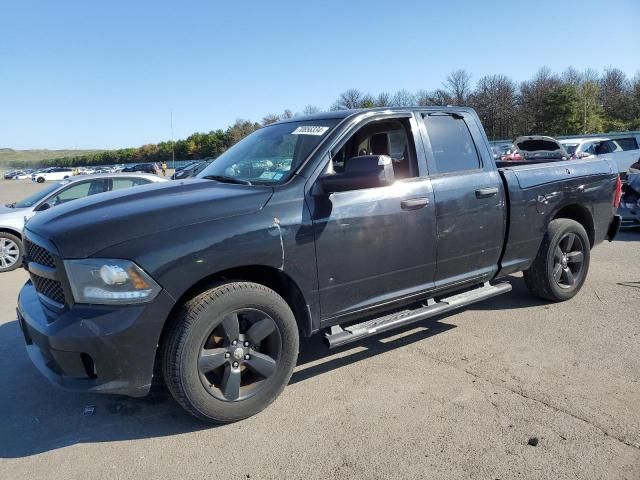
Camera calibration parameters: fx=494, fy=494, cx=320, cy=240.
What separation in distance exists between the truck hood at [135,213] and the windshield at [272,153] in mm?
314

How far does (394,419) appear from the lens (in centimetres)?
312

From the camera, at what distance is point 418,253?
387 cm

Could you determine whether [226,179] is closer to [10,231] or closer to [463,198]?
[463,198]

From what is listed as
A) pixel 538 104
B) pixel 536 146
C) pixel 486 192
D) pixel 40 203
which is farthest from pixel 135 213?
pixel 538 104

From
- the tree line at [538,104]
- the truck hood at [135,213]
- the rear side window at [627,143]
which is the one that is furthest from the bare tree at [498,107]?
the truck hood at [135,213]

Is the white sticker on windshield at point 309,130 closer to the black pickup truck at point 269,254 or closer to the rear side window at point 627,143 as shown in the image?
the black pickup truck at point 269,254

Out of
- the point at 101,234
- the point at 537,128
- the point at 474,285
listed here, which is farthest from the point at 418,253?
the point at 537,128

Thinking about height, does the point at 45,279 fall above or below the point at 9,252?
above

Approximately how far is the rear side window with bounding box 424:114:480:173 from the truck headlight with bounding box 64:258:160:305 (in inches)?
100

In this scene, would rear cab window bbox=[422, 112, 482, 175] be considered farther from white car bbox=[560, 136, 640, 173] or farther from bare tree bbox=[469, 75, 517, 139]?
bare tree bbox=[469, 75, 517, 139]

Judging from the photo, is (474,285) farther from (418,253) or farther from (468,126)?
(468,126)

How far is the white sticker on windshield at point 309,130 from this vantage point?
3.77m

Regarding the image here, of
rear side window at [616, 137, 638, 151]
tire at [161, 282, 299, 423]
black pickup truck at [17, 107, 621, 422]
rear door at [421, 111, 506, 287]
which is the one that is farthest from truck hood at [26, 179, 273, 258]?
rear side window at [616, 137, 638, 151]

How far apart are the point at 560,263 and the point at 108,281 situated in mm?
4451
